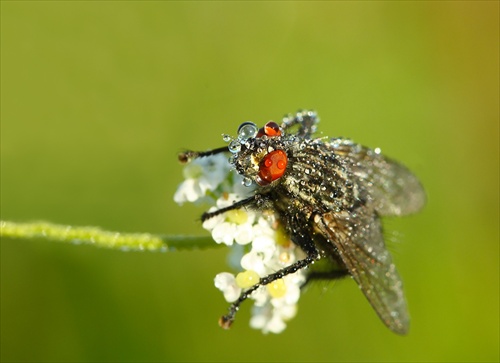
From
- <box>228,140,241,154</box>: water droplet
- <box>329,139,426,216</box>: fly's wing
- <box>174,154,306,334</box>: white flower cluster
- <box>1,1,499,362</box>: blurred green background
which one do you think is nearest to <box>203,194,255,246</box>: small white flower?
<box>174,154,306,334</box>: white flower cluster

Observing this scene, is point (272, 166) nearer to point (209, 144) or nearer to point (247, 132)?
point (247, 132)

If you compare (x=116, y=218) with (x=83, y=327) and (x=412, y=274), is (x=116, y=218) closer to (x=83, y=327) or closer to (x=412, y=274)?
(x=83, y=327)

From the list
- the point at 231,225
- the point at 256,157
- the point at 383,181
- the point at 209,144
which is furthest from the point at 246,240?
the point at 209,144

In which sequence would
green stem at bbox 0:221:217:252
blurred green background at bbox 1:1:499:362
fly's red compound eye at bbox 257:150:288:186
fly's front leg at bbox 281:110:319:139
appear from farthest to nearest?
blurred green background at bbox 1:1:499:362 < fly's front leg at bbox 281:110:319:139 < fly's red compound eye at bbox 257:150:288:186 < green stem at bbox 0:221:217:252

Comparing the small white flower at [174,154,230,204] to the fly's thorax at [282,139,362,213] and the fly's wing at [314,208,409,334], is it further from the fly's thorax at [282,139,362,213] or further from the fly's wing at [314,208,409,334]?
the fly's wing at [314,208,409,334]

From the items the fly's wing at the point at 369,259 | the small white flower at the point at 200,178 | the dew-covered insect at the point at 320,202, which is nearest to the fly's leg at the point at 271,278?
the dew-covered insect at the point at 320,202

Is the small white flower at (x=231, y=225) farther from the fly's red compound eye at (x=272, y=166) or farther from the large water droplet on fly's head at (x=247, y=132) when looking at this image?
the large water droplet on fly's head at (x=247, y=132)
